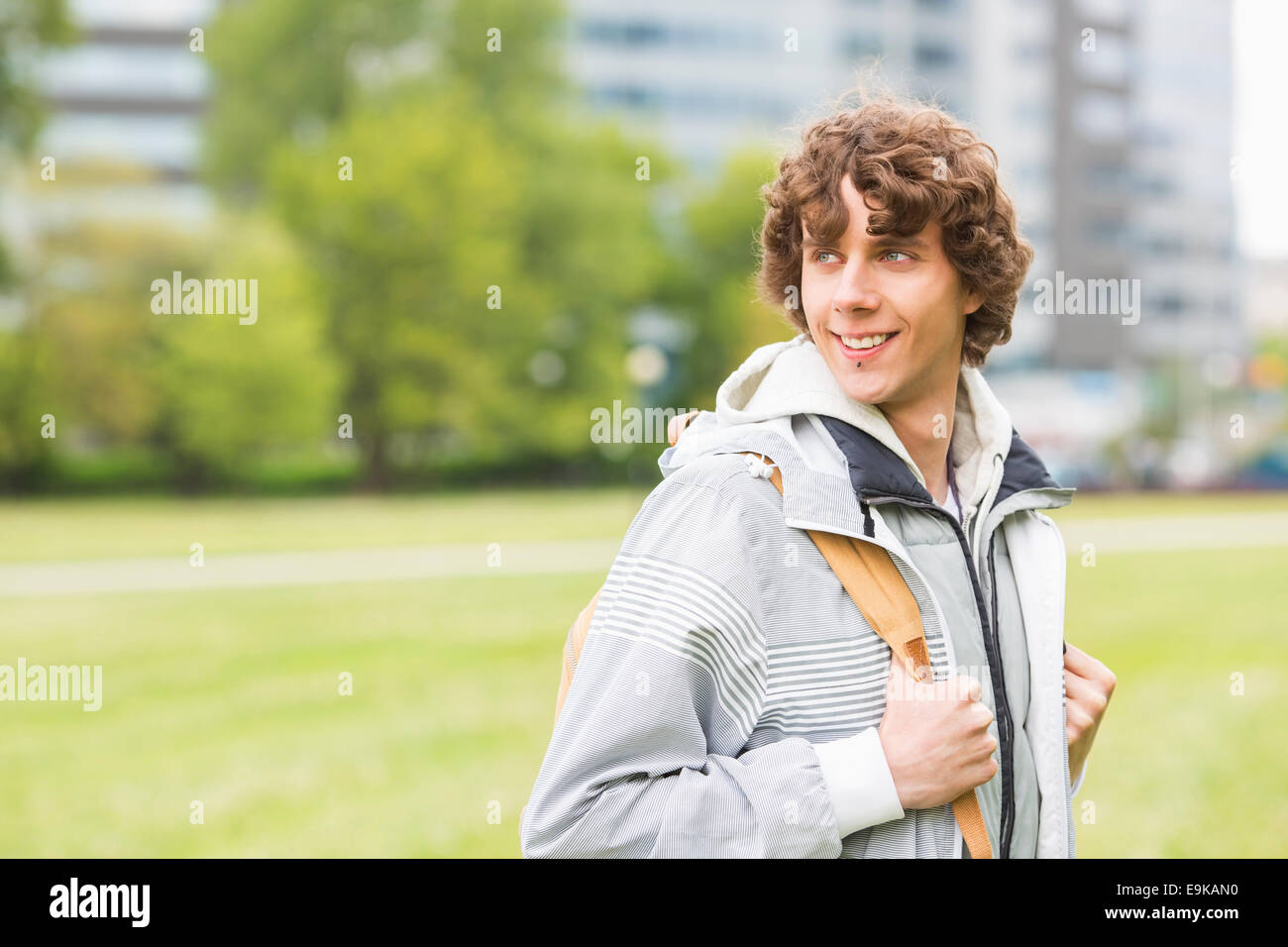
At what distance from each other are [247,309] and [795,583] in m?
34.4

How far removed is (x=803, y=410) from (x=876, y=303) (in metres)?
0.22

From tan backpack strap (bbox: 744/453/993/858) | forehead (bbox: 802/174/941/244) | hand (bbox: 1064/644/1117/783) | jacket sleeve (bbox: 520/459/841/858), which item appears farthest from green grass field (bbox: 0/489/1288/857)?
forehead (bbox: 802/174/941/244)

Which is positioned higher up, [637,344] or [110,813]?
[637,344]

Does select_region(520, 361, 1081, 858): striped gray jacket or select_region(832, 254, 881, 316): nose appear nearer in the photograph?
select_region(520, 361, 1081, 858): striped gray jacket

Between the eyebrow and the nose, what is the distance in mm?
39

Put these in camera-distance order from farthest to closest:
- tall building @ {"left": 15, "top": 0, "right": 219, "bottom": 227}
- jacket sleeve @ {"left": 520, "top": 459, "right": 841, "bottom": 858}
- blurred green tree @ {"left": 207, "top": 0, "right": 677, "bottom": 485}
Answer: tall building @ {"left": 15, "top": 0, "right": 219, "bottom": 227}, blurred green tree @ {"left": 207, "top": 0, "right": 677, "bottom": 485}, jacket sleeve @ {"left": 520, "top": 459, "right": 841, "bottom": 858}

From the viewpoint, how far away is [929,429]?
2234 millimetres

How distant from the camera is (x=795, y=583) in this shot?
1.90 metres

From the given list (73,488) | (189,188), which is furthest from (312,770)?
(189,188)

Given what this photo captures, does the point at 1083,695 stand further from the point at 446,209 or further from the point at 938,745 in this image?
the point at 446,209

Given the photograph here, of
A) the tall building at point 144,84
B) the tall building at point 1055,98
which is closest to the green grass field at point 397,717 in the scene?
the tall building at point 1055,98

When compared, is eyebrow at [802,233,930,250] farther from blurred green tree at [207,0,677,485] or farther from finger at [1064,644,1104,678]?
blurred green tree at [207,0,677,485]

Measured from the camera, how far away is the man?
1819mm

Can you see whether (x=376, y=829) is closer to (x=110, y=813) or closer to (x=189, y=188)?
(x=110, y=813)
